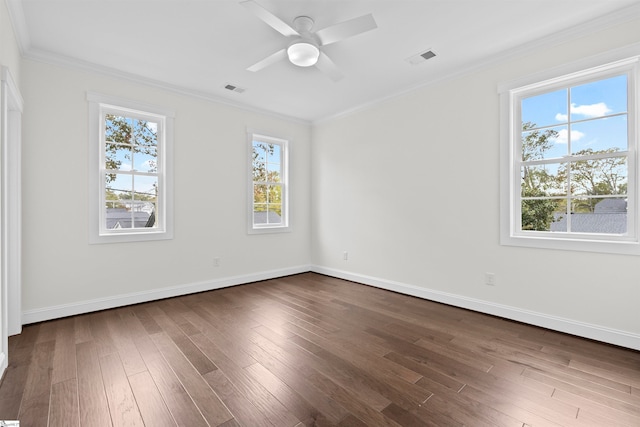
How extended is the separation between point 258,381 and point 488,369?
1.63 meters

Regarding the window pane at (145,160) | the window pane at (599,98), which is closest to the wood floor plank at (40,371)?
the window pane at (145,160)

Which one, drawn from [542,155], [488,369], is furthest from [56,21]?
[542,155]

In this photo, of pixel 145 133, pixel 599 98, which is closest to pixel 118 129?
pixel 145 133

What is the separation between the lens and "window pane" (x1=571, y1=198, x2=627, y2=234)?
2.58 metres

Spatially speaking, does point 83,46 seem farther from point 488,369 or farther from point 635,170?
point 635,170

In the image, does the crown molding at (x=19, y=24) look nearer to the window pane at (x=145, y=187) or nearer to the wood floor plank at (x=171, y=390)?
the window pane at (x=145, y=187)

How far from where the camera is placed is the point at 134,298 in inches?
142

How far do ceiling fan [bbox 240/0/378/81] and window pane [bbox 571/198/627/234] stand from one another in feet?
8.30

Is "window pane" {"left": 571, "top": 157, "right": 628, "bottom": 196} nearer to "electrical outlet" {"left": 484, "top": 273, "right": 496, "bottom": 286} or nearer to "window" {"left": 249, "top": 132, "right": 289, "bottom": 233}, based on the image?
"electrical outlet" {"left": 484, "top": 273, "right": 496, "bottom": 286}

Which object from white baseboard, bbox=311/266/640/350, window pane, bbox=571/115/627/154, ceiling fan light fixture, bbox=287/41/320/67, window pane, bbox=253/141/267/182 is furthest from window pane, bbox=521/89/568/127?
window pane, bbox=253/141/267/182

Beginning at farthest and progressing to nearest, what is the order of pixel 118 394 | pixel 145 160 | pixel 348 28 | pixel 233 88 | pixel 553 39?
pixel 233 88 < pixel 145 160 < pixel 553 39 < pixel 348 28 < pixel 118 394

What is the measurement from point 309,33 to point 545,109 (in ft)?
8.11

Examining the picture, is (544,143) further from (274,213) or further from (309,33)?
(274,213)

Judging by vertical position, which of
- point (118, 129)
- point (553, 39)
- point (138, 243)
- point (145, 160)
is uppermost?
point (553, 39)
